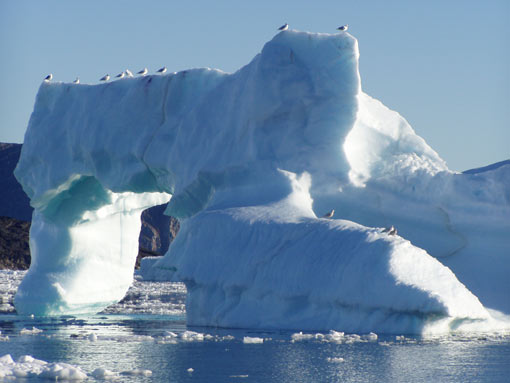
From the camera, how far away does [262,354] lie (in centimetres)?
1089

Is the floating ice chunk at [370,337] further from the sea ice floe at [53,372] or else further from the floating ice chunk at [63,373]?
the floating ice chunk at [63,373]

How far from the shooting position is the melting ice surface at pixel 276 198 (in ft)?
42.5

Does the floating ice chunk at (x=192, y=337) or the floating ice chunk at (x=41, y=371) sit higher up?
the floating ice chunk at (x=192, y=337)

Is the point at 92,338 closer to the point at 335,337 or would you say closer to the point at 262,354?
the point at 262,354

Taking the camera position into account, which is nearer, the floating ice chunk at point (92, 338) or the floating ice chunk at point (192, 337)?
the floating ice chunk at point (192, 337)

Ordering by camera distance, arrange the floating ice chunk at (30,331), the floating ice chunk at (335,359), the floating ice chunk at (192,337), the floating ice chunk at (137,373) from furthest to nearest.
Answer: the floating ice chunk at (30,331) → the floating ice chunk at (192,337) → the floating ice chunk at (335,359) → the floating ice chunk at (137,373)

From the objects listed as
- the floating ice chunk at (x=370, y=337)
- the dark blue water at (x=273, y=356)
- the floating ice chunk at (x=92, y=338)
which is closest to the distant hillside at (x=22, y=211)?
the floating ice chunk at (x=92, y=338)

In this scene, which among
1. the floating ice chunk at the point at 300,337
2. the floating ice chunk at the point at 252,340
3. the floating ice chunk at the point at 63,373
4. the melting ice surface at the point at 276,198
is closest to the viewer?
the floating ice chunk at the point at 63,373

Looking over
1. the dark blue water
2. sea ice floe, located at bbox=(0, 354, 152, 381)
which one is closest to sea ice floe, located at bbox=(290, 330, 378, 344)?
the dark blue water

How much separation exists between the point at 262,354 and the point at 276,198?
4.59m

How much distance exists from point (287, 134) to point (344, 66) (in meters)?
1.54

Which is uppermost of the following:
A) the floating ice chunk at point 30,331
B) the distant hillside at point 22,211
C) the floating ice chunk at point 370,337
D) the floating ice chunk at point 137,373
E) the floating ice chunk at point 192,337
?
the distant hillside at point 22,211

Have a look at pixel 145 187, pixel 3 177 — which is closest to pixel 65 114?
pixel 145 187

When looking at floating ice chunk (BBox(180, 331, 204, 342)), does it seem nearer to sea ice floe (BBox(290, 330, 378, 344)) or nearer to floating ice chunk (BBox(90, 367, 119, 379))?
sea ice floe (BBox(290, 330, 378, 344))
